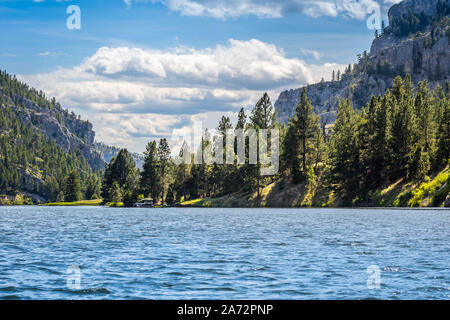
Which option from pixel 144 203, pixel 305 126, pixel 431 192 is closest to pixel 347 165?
pixel 305 126

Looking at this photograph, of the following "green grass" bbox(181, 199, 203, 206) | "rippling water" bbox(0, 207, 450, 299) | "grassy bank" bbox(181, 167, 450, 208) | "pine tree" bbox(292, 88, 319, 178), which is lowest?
"green grass" bbox(181, 199, 203, 206)

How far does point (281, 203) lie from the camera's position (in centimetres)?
13775

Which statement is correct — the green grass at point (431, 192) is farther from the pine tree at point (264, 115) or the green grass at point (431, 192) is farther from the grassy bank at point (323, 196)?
the pine tree at point (264, 115)

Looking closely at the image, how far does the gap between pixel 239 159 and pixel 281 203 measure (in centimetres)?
2335

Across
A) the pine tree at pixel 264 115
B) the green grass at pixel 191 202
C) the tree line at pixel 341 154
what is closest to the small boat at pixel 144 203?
the tree line at pixel 341 154

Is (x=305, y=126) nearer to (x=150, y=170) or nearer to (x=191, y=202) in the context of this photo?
(x=191, y=202)

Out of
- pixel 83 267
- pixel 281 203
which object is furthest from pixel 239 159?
pixel 83 267

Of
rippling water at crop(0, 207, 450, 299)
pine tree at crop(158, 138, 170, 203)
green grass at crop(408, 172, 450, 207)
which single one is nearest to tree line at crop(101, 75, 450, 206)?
pine tree at crop(158, 138, 170, 203)

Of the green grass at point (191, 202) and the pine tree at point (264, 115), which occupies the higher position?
the pine tree at point (264, 115)

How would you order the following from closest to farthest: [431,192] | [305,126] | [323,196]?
[431,192] < [323,196] < [305,126]

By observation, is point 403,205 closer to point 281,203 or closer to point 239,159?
point 281,203

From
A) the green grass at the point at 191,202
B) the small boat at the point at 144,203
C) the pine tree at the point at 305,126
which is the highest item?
the pine tree at the point at 305,126

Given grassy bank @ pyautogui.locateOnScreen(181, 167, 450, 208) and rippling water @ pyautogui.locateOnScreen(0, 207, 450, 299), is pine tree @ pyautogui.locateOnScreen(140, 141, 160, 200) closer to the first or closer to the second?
grassy bank @ pyautogui.locateOnScreen(181, 167, 450, 208)

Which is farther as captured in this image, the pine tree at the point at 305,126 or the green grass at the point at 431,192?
the pine tree at the point at 305,126
